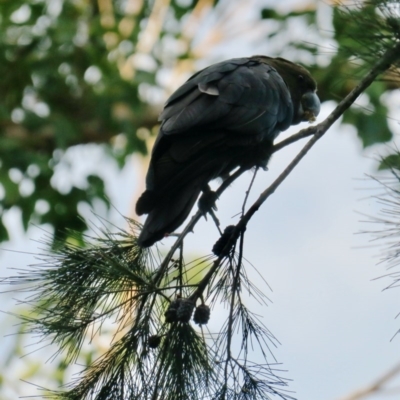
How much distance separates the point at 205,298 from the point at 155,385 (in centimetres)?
28

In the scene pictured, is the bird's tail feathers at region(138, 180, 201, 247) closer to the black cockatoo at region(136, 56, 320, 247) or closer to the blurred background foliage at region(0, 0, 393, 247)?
the black cockatoo at region(136, 56, 320, 247)

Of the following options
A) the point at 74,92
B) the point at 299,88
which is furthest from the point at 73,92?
the point at 299,88

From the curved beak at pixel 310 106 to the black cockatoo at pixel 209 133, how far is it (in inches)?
10.2

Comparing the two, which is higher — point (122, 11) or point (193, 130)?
point (122, 11)

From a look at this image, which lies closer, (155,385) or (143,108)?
(155,385)

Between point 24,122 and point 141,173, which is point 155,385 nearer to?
point 24,122

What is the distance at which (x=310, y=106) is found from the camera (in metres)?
3.38

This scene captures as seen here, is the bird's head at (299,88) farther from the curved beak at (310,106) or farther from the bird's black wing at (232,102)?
the bird's black wing at (232,102)

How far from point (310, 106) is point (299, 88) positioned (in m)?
0.14

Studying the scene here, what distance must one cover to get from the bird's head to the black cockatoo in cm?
26

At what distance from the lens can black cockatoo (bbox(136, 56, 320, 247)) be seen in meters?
2.47

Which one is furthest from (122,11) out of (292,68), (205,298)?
(205,298)

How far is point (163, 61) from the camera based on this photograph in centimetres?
599

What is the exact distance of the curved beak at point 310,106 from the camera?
11.1 ft
